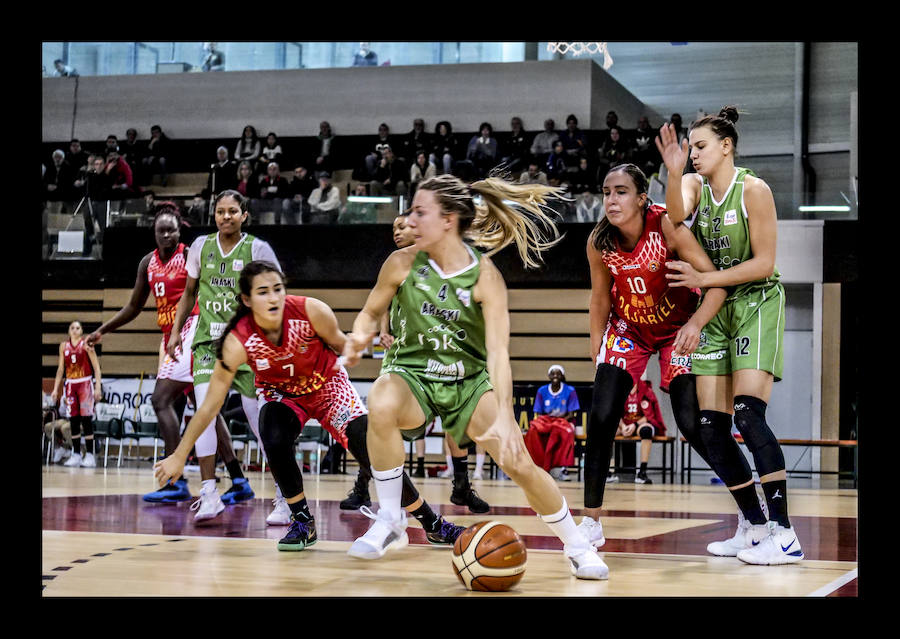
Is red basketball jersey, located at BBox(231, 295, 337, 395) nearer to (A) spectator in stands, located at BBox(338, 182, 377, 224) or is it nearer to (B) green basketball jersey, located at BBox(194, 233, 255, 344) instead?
(B) green basketball jersey, located at BBox(194, 233, 255, 344)

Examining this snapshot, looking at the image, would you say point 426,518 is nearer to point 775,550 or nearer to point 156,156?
point 775,550

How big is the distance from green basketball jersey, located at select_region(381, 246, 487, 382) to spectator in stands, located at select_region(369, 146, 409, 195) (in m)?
11.2

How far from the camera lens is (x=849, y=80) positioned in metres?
18.7

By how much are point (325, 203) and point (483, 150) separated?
109 inches

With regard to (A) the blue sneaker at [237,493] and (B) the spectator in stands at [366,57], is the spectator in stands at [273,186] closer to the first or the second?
(B) the spectator in stands at [366,57]

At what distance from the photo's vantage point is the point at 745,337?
4324 millimetres

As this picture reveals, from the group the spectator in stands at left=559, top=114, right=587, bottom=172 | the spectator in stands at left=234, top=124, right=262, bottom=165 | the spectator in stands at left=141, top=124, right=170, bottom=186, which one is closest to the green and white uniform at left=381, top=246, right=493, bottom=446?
the spectator in stands at left=559, top=114, right=587, bottom=172

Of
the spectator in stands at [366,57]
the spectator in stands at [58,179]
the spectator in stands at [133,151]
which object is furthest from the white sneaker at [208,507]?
the spectator in stands at [366,57]

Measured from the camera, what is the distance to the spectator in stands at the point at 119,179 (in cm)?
1725

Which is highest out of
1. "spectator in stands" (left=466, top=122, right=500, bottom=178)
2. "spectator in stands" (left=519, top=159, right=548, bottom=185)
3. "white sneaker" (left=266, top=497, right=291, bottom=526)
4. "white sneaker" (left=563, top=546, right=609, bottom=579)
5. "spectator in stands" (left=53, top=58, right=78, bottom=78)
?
"spectator in stands" (left=53, top=58, right=78, bottom=78)

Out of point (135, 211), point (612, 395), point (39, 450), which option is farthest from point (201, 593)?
point (135, 211)

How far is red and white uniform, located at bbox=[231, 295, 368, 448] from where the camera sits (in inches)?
184

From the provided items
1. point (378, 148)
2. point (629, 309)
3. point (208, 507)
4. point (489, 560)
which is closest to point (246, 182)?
point (378, 148)

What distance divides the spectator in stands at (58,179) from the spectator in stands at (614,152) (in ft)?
29.0
